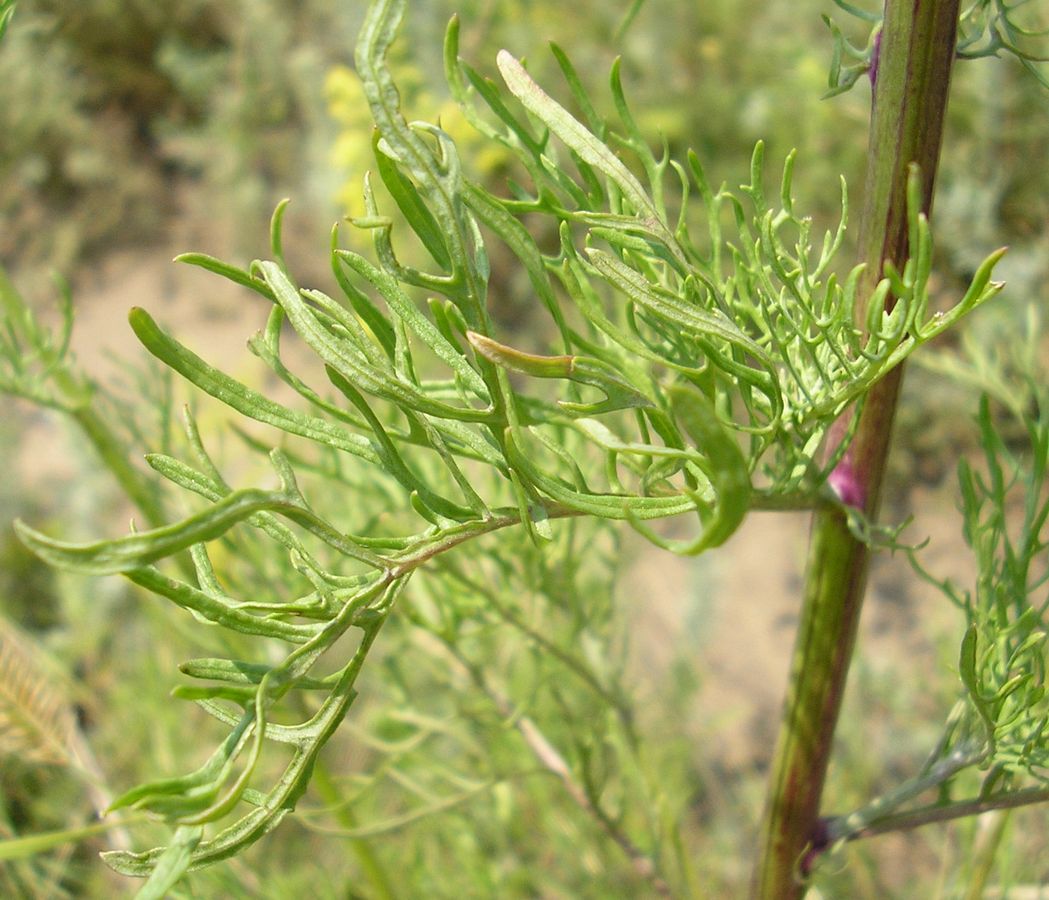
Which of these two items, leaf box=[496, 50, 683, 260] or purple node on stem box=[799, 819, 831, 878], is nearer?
leaf box=[496, 50, 683, 260]

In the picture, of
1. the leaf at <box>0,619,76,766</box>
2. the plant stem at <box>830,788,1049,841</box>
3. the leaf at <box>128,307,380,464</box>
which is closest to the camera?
the leaf at <box>128,307,380,464</box>

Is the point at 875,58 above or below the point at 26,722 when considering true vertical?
above

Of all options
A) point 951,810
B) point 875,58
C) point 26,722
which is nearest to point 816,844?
point 951,810

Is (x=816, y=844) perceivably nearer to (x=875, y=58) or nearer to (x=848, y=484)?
(x=848, y=484)

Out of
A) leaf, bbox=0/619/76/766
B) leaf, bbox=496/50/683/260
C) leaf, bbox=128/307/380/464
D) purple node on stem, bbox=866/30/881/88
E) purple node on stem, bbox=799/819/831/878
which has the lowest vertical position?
purple node on stem, bbox=799/819/831/878

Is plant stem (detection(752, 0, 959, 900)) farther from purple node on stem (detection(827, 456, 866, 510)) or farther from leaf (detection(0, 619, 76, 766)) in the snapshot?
leaf (detection(0, 619, 76, 766))

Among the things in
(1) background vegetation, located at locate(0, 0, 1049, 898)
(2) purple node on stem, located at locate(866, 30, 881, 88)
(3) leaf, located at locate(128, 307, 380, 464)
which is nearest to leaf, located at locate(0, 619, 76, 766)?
(1) background vegetation, located at locate(0, 0, 1049, 898)

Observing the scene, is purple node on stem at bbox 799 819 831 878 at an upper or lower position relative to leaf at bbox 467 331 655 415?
lower

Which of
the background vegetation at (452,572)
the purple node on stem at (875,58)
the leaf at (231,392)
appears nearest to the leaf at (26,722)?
the background vegetation at (452,572)
